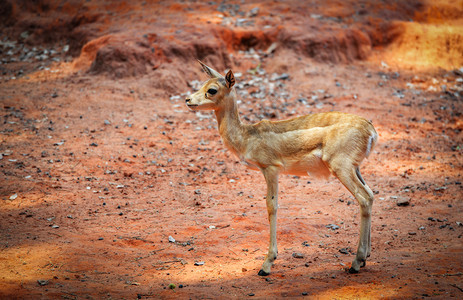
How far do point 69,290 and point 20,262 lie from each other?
103 centimetres

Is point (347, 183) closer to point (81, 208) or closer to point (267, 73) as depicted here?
point (81, 208)

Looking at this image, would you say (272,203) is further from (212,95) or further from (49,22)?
(49,22)

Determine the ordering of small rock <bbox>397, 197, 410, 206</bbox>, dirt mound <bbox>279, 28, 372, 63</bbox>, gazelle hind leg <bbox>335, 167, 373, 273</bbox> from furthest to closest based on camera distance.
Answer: dirt mound <bbox>279, 28, 372, 63</bbox> < small rock <bbox>397, 197, 410, 206</bbox> < gazelle hind leg <bbox>335, 167, 373, 273</bbox>

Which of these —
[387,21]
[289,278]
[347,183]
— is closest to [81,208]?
[289,278]

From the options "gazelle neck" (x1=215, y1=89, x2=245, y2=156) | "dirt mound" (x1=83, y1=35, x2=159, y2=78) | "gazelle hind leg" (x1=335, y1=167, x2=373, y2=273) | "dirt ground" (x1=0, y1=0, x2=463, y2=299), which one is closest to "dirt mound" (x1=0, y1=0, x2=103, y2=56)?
"dirt ground" (x1=0, y1=0, x2=463, y2=299)

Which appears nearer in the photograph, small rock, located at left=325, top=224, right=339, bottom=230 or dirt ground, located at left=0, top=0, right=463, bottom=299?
dirt ground, located at left=0, top=0, right=463, bottom=299

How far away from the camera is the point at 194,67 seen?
14391 mm

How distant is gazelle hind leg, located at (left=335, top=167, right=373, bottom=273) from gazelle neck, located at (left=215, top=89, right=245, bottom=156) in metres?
1.45

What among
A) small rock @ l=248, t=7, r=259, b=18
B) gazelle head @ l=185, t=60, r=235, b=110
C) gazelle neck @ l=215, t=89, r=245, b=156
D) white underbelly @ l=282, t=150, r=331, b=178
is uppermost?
gazelle head @ l=185, t=60, r=235, b=110

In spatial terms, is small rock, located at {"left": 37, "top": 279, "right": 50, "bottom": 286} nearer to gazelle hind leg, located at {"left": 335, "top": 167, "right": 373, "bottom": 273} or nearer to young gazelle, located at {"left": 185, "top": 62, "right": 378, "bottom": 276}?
young gazelle, located at {"left": 185, "top": 62, "right": 378, "bottom": 276}

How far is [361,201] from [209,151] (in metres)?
5.39

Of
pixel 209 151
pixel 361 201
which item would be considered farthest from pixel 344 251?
pixel 209 151

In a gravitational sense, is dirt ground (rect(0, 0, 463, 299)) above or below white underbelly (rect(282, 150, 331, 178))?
below

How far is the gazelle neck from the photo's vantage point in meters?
6.11
